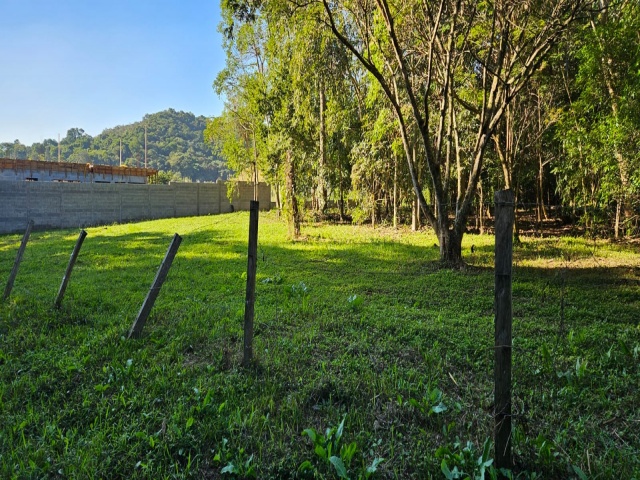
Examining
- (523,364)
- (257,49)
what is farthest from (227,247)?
(257,49)

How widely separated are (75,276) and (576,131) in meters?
11.7

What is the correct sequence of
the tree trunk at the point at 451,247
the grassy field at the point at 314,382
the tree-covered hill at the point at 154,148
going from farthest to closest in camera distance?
the tree-covered hill at the point at 154,148 < the tree trunk at the point at 451,247 < the grassy field at the point at 314,382

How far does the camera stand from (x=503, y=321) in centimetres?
236

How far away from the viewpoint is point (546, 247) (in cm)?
1096

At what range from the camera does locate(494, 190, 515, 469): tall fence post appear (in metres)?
2.32

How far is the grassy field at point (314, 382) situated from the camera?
2574mm

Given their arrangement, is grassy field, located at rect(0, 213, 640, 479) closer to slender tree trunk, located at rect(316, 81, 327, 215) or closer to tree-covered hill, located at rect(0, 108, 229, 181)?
slender tree trunk, located at rect(316, 81, 327, 215)

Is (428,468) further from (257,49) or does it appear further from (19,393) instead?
(257,49)

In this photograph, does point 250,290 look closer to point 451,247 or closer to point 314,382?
point 314,382

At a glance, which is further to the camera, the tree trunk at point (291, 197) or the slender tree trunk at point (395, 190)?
the slender tree trunk at point (395, 190)

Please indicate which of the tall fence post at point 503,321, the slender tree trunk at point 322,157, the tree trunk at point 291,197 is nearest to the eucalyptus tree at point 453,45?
the tree trunk at point 291,197

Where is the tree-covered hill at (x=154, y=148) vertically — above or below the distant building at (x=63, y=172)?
above

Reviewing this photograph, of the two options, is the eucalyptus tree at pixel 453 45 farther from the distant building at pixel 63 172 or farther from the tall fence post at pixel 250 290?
the distant building at pixel 63 172

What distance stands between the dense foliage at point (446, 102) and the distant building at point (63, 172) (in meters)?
14.5
